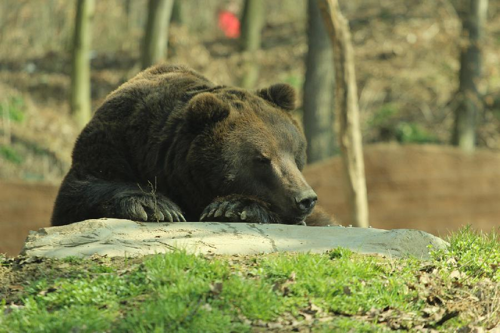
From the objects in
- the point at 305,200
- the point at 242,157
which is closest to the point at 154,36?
the point at 242,157

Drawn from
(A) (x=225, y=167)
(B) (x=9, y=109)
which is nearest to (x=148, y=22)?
(B) (x=9, y=109)

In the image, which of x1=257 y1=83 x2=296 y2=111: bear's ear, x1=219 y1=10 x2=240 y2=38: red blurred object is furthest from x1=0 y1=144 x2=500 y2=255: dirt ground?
x1=219 y1=10 x2=240 y2=38: red blurred object

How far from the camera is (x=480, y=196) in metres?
12.9

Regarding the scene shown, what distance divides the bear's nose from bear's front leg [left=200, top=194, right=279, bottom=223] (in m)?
0.25

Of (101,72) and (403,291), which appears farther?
(101,72)

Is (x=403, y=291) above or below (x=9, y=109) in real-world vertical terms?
below

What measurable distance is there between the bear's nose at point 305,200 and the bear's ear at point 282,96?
1.30 metres

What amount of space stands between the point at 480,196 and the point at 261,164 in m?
7.56

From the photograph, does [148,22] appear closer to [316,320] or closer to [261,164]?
[261,164]

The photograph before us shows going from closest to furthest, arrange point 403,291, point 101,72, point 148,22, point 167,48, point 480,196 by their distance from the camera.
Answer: point 403,291 < point 480,196 < point 148,22 < point 167,48 < point 101,72

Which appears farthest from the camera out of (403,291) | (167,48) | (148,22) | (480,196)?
(167,48)

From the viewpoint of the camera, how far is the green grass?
13.9ft

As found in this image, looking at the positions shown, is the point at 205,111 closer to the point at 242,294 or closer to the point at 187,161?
the point at 187,161

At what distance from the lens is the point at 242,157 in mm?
6438
